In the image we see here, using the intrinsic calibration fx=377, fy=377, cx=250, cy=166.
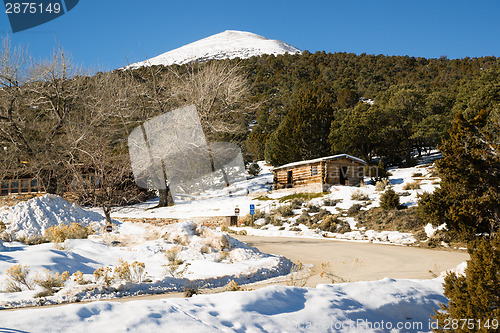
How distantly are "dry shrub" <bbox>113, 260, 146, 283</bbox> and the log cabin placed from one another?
25.5 metres

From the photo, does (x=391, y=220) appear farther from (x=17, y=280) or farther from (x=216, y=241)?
(x=17, y=280)

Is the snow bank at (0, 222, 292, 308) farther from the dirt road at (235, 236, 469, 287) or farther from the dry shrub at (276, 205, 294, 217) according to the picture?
the dry shrub at (276, 205, 294, 217)

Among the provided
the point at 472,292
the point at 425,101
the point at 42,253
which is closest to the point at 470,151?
the point at 472,292

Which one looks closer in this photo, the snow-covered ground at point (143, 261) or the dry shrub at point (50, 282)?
the dry shrub at point (50, 282)

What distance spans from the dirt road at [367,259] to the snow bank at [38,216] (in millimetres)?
8090

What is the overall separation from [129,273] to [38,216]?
26.1 ft

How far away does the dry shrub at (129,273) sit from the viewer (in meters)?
8.37

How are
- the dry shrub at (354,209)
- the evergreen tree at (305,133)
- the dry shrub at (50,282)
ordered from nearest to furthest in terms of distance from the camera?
the dry shrub at (50,282) → the dry shrub at (354,209) → the evergreen tree at (305,133)

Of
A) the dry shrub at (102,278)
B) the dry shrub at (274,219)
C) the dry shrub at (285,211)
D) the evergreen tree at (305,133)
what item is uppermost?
the evergreen tree at (305,133)

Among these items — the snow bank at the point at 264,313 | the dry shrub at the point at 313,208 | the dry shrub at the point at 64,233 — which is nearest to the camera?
the snow bank at the point at 264,313

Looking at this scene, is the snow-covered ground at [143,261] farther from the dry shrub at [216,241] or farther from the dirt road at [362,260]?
the dirt road at [362,260]

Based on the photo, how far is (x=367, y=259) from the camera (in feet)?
40.3

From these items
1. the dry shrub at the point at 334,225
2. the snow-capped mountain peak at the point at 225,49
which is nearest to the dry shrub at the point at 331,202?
the dry shrub at the point at 334,225

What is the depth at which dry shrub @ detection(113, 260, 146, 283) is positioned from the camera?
837cm
